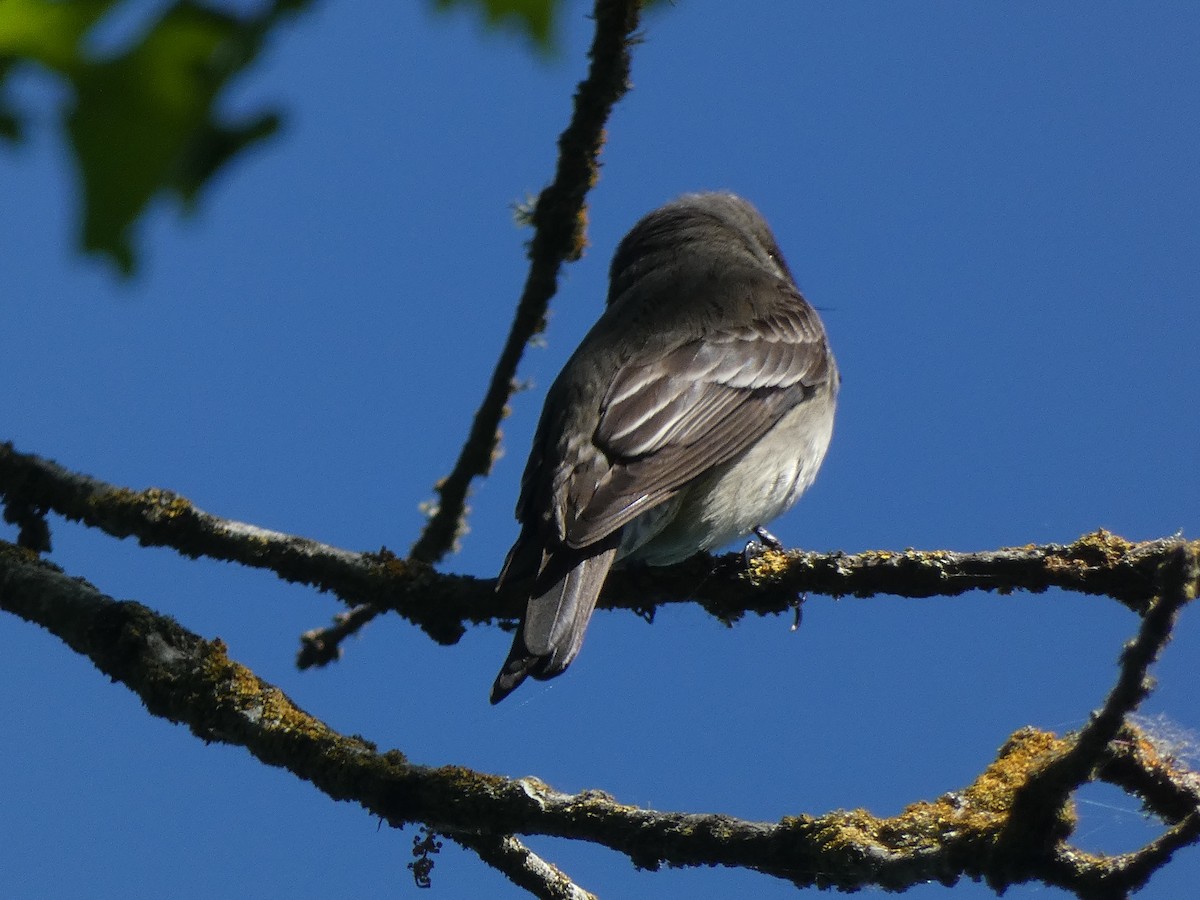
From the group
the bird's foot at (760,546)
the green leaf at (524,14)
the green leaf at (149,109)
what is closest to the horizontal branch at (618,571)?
the bird's foot at (760,546)

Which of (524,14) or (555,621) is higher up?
(555,621)

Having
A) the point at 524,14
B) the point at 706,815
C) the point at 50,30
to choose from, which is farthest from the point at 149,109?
the point at 706,815

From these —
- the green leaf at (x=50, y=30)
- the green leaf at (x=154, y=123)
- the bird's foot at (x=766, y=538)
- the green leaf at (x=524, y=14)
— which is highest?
the bird's foot at (x=766, y=538)

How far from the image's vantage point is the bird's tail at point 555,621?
4000 mm

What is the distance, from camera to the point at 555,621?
4.12 metres

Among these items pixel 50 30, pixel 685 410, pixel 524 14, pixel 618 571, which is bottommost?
pixel 50 30

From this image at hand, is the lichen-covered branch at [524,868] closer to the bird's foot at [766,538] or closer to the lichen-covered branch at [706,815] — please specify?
the lichen-covered branch at [706,815]

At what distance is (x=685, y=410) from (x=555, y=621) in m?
1.36

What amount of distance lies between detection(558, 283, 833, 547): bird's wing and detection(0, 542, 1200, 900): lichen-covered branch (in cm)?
123

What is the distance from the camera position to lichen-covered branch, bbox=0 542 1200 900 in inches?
100

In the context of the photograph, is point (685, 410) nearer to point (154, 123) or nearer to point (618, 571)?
point (618, 571)

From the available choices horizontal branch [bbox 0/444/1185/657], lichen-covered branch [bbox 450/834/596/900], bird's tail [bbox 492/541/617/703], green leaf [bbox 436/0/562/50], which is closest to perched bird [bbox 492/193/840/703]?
bird's tail [bbox 492/541/617/703]

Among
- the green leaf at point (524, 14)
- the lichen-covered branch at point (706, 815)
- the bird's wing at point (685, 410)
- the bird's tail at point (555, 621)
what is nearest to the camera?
the green leaf at point (524, 14)

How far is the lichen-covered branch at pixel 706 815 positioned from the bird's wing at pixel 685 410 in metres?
1.23
